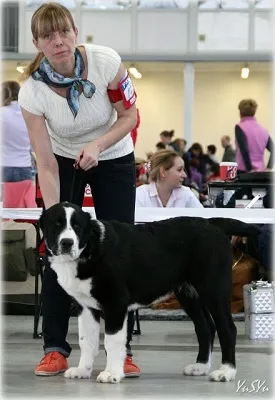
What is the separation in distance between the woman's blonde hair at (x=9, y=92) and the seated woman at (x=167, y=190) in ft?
6.36

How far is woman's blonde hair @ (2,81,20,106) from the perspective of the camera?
8.34 meters

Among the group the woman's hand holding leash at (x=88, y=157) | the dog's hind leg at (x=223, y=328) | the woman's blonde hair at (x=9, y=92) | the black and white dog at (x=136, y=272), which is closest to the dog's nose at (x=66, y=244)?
the black and white dog at (x=136, y=272)

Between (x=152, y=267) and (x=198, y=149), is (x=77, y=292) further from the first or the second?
(x=198, y=149)

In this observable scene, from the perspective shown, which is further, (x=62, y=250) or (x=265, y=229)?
(x=265, y=229)

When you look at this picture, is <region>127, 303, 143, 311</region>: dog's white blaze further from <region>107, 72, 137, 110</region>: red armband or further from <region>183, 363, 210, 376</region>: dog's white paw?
<region>107, 72, 137, 110</region>: red armband

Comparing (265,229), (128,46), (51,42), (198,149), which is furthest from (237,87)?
(51,42)

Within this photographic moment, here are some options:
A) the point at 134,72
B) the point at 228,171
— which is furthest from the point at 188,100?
the point at 228,171

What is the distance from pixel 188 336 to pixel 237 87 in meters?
19.3

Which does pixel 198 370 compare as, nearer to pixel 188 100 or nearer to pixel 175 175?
pixel 175 175

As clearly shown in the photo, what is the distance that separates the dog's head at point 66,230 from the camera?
3906 millimetres

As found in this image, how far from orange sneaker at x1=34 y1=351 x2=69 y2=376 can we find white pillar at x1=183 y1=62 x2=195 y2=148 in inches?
693

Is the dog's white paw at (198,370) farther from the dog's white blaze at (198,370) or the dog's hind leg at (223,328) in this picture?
the dog's hind leg at (223,328)

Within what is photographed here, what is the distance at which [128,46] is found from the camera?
848 inches

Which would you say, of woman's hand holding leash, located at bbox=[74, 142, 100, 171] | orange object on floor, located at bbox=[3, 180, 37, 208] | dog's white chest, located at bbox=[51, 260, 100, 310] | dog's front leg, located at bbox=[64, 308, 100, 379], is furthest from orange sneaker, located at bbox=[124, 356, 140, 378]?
orange object on floor, located at bbox=[3, 180, 37, 208]
